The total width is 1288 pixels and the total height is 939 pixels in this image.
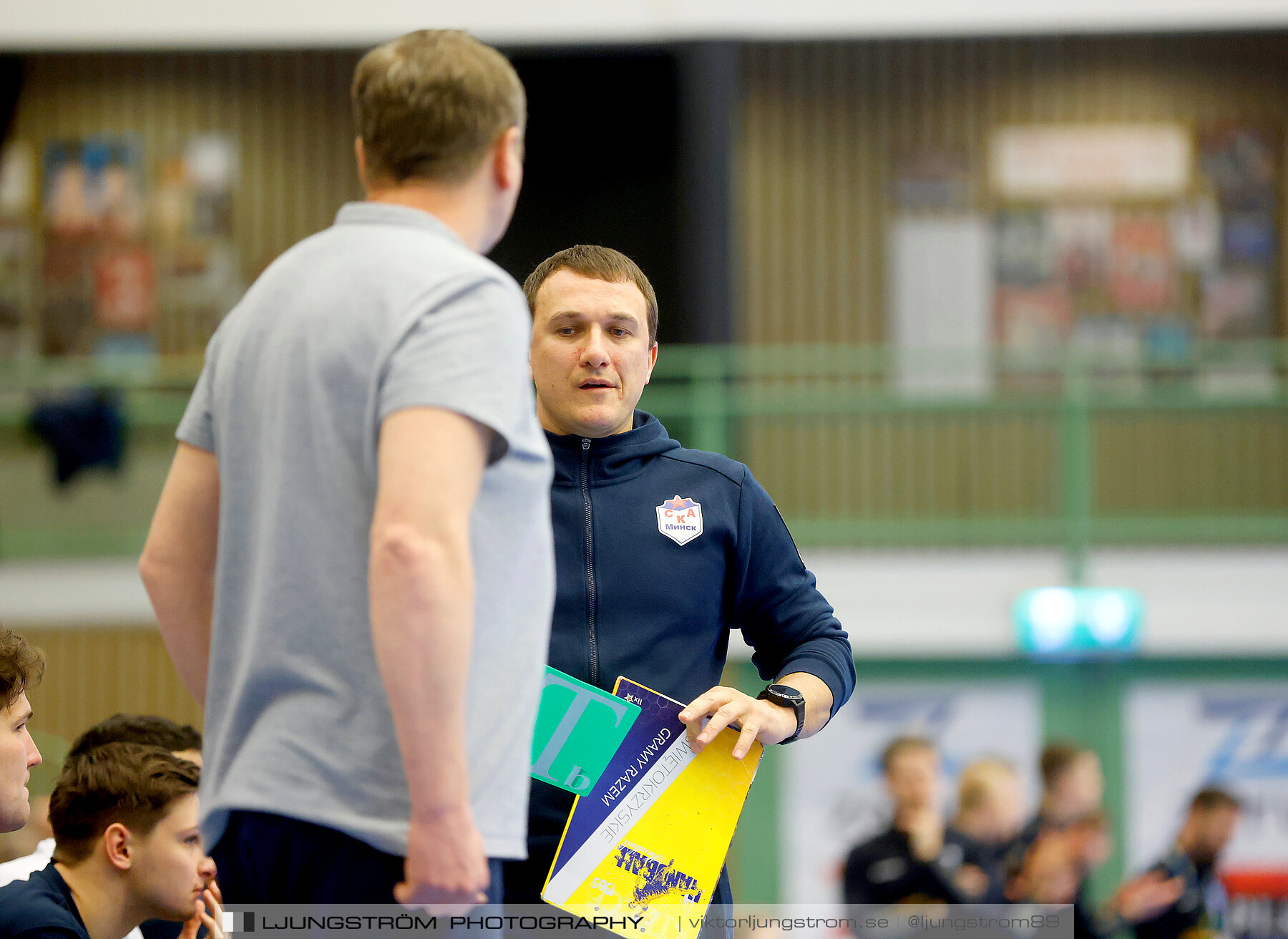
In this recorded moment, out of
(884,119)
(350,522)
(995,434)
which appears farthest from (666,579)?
(884,119)

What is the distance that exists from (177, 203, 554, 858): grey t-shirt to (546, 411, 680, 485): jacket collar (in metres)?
0.64

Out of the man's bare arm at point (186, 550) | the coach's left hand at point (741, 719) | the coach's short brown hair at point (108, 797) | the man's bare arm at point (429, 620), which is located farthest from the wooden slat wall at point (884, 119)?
the man's bare arm at point (429, 620)

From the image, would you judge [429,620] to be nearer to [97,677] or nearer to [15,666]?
[15,666]

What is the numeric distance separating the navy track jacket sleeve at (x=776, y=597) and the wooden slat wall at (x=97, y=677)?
719 centimetres

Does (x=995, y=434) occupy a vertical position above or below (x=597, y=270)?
below

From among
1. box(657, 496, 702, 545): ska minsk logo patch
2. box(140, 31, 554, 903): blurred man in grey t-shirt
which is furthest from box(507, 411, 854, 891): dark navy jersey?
box(140, 31, 554, 903): blurred man in grey t-shirt

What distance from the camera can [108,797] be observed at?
275 cm

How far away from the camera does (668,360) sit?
9.23 meters

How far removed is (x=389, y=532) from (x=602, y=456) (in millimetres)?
889

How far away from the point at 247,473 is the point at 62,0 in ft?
29.5

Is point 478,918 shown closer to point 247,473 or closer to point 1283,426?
point 247,473

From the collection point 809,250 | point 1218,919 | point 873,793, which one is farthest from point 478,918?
point 809,250

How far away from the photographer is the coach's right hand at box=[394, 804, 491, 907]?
1.53 metres

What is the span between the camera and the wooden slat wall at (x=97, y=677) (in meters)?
8.83
